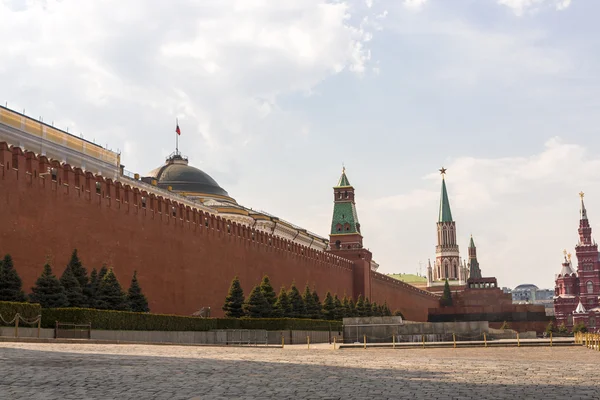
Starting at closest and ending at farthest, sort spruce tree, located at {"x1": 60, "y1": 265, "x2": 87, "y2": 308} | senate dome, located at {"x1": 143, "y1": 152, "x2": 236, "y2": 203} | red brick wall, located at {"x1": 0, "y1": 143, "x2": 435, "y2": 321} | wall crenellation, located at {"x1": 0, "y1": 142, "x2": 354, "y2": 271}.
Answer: spruce tree, located at {"x1": 60, "y1": 265, "x2": 87, "y2": 308}, red brick wall, located at {"x1": 0, "y1": 143, "x2": 435, "y2": 321}, wall crenellation, located at {"x1": 0, "y1": 142, "x2": 354, "y2": 271}, senate dome, located at {"x1": 143, "y1": 152, "x2": 236, "y2": 203}

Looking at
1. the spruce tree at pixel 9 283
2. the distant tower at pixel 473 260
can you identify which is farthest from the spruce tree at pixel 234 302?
the distant tower at pixel 473 260

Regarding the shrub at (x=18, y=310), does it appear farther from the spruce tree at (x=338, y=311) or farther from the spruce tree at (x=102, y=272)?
the spruce tree at (x=338, y=311)

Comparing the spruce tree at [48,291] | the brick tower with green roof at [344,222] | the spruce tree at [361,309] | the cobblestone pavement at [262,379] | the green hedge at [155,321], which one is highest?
the brick tower with green roof at [344,222]

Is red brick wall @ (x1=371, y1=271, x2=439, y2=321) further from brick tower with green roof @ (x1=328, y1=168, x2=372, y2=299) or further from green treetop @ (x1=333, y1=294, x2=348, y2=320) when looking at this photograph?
green treetop @ (x1=333, y1=294, x2=348, y2=320)

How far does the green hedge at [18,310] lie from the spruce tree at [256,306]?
16397 mm

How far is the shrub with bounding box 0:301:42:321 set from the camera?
2042cm

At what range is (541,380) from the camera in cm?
1246

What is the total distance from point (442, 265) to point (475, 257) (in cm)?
2056

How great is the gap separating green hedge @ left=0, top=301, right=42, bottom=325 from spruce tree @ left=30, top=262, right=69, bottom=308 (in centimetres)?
210

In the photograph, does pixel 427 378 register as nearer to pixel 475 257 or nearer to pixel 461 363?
pixel 461 363

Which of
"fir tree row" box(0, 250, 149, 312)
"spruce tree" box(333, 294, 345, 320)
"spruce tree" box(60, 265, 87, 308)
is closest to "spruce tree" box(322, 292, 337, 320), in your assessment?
"spruce tree" box(333, 294, 345, 320)

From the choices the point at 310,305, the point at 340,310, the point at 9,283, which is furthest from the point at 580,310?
the point at 9,283

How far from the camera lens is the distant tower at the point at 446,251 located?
144 m

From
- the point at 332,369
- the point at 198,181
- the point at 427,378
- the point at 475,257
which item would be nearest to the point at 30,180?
the point at 332,369
